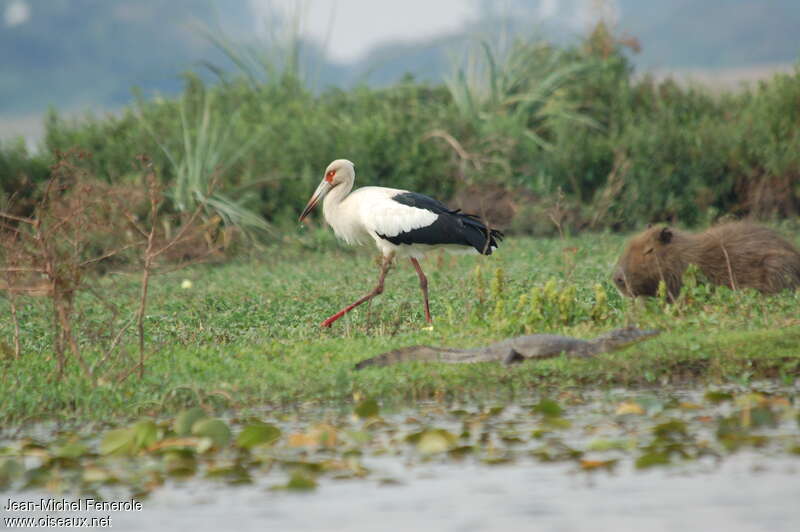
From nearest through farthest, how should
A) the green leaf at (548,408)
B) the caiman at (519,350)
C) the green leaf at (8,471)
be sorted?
the green leaf at (8,471), the green leaf at (548,408), the caiman at (519,350)

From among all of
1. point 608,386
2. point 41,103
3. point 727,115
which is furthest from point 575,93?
point 41,103

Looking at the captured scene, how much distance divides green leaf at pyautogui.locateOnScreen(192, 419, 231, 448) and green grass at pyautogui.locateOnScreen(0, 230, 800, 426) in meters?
0.93

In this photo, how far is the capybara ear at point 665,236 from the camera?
8922 millimetres

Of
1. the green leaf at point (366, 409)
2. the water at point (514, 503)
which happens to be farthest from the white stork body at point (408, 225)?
the water at point (514, 503)

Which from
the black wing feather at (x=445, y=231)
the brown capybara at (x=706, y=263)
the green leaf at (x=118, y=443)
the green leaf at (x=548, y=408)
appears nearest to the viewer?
the green leaf at (x=118, y=443)

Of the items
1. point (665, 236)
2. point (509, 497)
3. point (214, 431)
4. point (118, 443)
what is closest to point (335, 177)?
point (665, 236)

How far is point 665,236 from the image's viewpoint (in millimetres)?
8969

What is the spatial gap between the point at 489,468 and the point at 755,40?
12798 centimetres

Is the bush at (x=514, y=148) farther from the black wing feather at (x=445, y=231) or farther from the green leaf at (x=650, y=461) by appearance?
the green leaf at (x=650, y=461)

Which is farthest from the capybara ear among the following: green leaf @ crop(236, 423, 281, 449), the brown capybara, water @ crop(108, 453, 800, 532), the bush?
the bush

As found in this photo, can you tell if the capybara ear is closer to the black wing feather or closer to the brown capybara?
the brown capybara

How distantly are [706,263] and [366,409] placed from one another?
154 inches

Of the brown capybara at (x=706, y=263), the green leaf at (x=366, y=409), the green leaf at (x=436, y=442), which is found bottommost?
the green leaf at (x=436, y=442)

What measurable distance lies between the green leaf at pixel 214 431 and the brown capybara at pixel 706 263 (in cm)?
417
